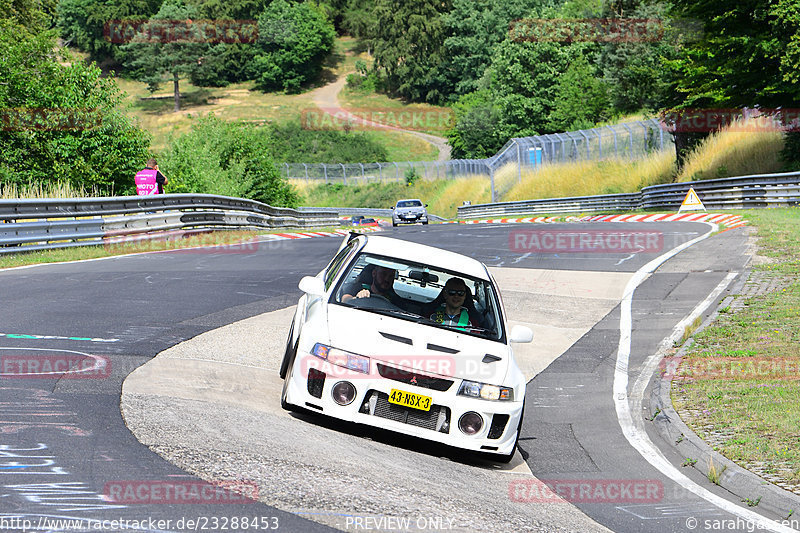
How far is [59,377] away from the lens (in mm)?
7523

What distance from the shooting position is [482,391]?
22.6ft

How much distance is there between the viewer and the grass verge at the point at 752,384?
7293 mm

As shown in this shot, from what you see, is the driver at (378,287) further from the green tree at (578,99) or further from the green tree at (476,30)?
the green tree at (476,30)

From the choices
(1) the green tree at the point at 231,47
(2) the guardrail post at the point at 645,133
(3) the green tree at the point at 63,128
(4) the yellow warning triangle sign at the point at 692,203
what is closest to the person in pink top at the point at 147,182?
(3) the green tree at the point at 63,128

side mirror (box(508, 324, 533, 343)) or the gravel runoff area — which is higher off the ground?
side mirror (box(508, 324, 533, 343))

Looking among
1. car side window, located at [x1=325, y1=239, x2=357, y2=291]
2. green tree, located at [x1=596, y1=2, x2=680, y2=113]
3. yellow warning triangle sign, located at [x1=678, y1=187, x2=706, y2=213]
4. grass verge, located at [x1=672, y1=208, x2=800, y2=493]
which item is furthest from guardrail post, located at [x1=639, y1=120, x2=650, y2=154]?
car side window, located at [x1=325, y1=239, x2=357, y2=291]

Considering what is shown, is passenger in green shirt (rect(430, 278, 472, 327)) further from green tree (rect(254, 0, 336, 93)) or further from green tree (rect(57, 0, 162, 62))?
green tree (rect(57, 0, 162, 62))

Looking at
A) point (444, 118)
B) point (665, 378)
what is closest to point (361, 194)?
point (444, 118)

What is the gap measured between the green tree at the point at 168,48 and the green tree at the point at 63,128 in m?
103

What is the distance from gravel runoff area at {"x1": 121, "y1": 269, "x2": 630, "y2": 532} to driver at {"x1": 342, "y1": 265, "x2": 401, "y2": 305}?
1.17 metres

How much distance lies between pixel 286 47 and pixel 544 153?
90.7 meters

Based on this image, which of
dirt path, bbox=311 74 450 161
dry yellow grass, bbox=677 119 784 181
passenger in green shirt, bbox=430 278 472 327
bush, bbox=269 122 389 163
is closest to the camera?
passenger in green shirt, bbox=430 278 472 327

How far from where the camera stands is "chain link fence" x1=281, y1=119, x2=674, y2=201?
47.3m

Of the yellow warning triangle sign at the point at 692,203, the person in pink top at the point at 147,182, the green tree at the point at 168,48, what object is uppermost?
the green tree at the point at 168,48
